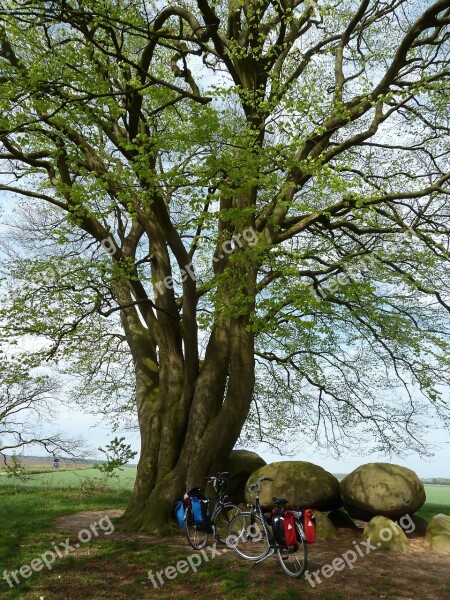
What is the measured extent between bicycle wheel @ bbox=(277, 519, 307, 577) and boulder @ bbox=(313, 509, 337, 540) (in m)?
2.78

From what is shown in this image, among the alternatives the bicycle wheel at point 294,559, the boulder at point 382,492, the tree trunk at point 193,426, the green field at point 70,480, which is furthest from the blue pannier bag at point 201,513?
the green field at point 70,480

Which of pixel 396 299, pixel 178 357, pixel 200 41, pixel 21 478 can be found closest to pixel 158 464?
pixel 178 357

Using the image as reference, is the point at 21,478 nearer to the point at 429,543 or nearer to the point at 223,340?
the point at 223,340

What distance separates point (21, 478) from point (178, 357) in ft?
37.9

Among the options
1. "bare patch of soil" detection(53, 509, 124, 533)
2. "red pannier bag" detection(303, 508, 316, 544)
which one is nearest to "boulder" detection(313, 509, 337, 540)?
"red pannier bag" detection(303, 508, 316, 544)

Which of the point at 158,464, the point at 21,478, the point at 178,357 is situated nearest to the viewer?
the point at 158,464

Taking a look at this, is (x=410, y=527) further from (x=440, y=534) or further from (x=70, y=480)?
(x=70, y=480)

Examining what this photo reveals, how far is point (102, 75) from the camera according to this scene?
1128cm

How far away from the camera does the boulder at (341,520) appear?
1216 centimetres

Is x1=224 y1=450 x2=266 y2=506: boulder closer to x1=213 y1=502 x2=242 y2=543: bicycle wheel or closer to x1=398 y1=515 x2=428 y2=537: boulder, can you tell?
x1=213 y1=502 x2=242 y2=543: bicycle wheel

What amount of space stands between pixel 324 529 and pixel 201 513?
3090 mm

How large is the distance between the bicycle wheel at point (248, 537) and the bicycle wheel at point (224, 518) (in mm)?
269

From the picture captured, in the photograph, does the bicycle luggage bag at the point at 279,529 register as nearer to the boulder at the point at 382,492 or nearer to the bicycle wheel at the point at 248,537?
the bicycle wheel at the point at 248,537

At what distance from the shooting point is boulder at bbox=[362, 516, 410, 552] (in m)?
10.3
